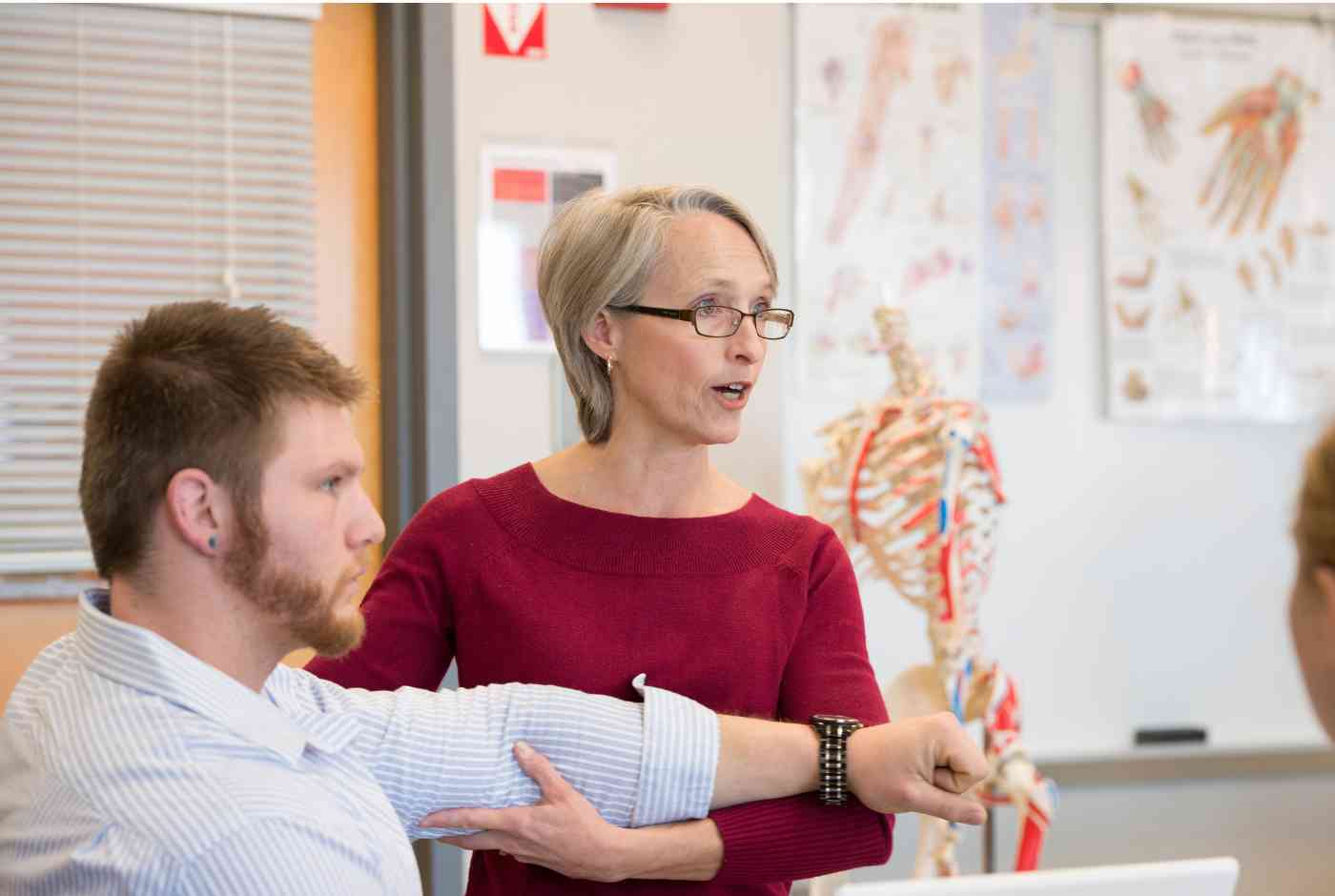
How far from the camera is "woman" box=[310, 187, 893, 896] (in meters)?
1.69

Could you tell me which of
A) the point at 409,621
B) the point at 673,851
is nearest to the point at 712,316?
the point at 409,621

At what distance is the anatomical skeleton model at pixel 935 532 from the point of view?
9.32ft

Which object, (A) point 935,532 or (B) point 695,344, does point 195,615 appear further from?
(A) point 935,532

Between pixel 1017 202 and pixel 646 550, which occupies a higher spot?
pixel 1017 202

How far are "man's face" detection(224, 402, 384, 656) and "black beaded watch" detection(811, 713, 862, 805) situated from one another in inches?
20.6

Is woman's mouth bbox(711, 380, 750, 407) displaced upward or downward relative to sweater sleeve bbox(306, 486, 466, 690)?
upward

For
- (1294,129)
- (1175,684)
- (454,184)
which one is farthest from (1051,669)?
(454,184)

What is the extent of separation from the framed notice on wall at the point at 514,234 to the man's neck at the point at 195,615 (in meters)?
1.88

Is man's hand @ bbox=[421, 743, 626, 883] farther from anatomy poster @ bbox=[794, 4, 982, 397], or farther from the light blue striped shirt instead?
anatomy poster @ bbox=[794, 4, 982, 397]

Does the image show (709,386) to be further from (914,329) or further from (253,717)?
(914,329)

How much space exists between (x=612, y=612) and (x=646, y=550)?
0.29 feet

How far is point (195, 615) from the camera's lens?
4.17ft

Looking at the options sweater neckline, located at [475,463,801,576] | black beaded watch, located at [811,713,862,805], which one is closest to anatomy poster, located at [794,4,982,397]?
sweater neckline, located at [475,463,801,576]

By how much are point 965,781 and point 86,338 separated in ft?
7.50
